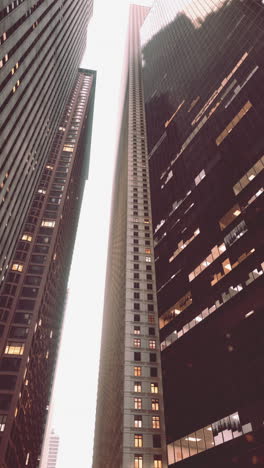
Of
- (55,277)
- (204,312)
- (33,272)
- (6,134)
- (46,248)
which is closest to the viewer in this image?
(6,134)

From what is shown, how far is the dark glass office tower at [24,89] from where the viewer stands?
39719 millimetres

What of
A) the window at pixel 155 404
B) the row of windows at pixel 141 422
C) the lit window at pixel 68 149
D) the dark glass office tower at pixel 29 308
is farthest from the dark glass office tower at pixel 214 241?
the lit window at pixel 68 149

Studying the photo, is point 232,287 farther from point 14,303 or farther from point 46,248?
point 46,248

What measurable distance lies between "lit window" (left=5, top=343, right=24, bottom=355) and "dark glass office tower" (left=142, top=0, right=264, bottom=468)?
28859mm

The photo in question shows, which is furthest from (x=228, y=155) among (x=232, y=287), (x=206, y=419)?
(x=206, y=419)

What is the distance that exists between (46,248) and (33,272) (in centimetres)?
826

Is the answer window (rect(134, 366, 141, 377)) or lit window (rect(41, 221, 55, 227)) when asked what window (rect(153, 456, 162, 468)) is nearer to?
window (rect(134, 366, 141, 377))

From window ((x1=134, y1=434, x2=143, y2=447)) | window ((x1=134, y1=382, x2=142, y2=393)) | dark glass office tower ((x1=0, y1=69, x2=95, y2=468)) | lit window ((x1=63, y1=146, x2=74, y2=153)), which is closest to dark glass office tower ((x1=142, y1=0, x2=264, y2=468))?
window ((x1=134, y1=434, x2=143, y2=447))

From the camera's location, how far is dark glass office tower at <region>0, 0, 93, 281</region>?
39.7 metres

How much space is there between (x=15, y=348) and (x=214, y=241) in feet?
147

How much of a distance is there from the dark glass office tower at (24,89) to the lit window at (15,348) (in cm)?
2198

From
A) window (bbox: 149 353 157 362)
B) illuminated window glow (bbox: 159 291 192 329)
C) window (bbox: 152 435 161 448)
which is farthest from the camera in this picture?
window (bbox: 149 353 157 362)

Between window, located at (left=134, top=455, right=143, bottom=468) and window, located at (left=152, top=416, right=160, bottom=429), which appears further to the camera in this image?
window, located at (left=152, top=416, right=160, bottom=429)

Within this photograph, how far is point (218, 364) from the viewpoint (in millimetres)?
43594
